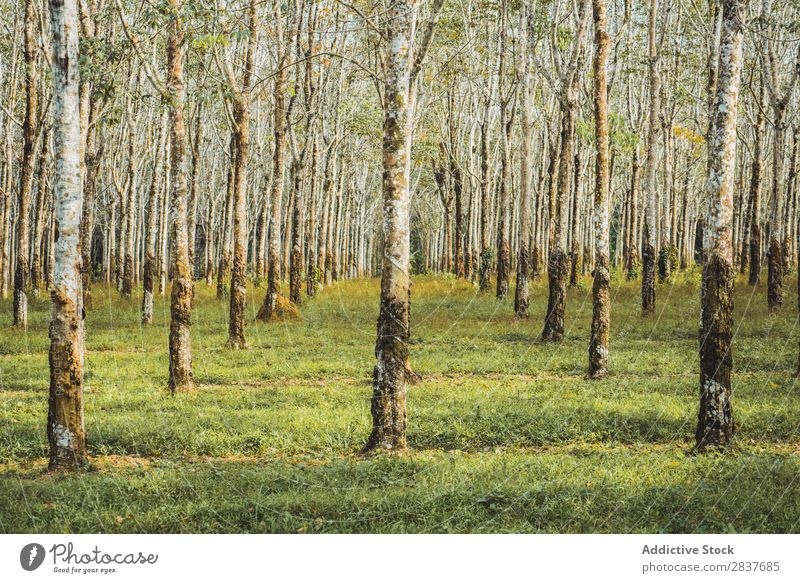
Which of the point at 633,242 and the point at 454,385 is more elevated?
the point at 633,242

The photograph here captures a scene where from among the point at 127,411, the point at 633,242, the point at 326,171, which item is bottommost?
the point at 127,411

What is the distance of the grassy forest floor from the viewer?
22.5ft

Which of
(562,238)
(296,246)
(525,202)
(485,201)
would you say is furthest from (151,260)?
(562,238)

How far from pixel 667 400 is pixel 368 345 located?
778 cm

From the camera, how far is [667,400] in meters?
11.6

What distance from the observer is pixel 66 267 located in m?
7.97

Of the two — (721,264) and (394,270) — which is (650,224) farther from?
(394,270)

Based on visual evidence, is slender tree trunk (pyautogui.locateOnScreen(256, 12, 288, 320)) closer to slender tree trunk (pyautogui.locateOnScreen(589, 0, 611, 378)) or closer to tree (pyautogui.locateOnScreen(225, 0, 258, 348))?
tree (pyautogui.locateOnScreen(225, 0, 258, 348))

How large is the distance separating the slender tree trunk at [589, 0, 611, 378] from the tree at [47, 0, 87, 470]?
845 centimetres

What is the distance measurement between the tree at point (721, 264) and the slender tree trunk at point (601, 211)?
179 inches

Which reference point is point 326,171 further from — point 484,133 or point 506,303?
point 506,303
